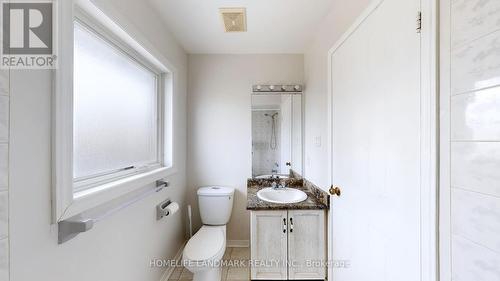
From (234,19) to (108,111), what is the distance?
1252 millimetres

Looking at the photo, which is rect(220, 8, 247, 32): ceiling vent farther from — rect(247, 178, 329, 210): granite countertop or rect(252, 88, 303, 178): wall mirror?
rect(247, 178, 329, 210): granite countertop

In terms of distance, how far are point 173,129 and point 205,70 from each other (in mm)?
913

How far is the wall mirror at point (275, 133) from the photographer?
8.71 ft

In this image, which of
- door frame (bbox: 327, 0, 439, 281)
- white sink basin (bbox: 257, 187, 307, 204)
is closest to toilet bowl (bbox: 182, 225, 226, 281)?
white sink basin (bbox: 257, 187, 307, 204)

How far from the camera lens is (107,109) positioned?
140 cm

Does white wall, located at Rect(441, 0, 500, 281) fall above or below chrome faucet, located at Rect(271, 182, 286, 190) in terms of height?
above

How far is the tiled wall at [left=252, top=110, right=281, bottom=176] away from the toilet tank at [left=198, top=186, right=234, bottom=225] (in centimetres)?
48

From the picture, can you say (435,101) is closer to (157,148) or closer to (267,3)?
(267,3)

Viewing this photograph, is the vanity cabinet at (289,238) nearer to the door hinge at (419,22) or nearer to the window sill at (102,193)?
the window sill at (102,193)

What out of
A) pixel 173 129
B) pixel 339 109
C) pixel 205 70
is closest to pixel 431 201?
pixel 339 109

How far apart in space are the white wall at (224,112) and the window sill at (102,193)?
102 cm

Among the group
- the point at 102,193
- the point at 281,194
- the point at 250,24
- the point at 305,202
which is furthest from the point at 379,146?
the point at 250,24

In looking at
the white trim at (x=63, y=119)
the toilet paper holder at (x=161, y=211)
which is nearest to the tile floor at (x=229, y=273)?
the toilet paper holder at (x=161, y=211)

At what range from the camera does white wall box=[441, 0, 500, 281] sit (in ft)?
2.02
